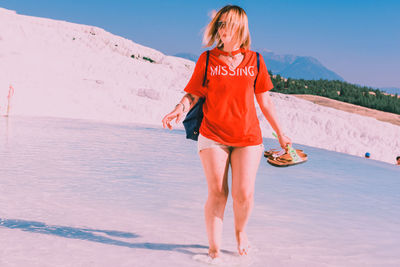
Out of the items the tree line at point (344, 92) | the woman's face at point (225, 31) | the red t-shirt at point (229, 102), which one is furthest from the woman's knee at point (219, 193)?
the tree line at point (344, 92)

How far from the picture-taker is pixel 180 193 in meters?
5.99

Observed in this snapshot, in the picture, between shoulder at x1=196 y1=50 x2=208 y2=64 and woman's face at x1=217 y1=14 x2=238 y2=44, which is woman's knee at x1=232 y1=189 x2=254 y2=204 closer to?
shoulder at x1=196 y1=50 x2=208 y2=64

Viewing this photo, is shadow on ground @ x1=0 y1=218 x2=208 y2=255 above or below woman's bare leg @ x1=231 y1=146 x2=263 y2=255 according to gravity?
below

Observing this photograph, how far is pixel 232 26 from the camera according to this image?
304 centimetres

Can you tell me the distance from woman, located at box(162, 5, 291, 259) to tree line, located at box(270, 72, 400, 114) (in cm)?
2643

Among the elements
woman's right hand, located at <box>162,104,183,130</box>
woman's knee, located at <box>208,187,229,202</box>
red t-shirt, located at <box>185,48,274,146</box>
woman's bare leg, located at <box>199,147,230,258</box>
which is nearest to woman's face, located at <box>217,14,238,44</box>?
red t-shirt, located at <box>185,48,274,146</box>

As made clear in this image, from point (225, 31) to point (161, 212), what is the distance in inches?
97.2

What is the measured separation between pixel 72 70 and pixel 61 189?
21592mm

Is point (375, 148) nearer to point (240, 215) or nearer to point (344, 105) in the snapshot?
point (344, 105)

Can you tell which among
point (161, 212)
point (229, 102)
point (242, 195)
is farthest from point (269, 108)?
point (161, 212)

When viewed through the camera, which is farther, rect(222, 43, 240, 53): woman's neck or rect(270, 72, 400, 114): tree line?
rect(270, 72, 400, 114): tree line

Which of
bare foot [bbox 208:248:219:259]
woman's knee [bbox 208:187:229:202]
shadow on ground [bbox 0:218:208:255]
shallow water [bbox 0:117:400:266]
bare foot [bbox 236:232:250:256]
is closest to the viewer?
woman's knee [bbox 208:187:229:202]

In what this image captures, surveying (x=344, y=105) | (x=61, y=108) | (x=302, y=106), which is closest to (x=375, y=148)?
(x=302, y=106)

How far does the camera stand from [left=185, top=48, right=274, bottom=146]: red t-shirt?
3.05 metres
